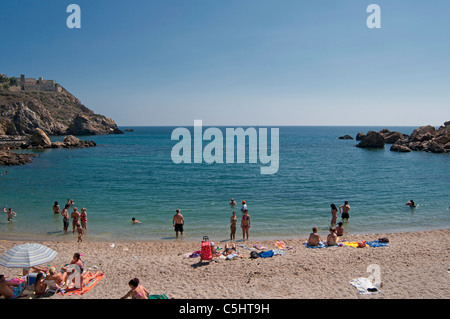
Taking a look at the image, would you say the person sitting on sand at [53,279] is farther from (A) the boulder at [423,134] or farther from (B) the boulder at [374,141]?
(A) the boulder at [423,134]

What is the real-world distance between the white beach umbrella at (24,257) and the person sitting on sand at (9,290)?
49cm

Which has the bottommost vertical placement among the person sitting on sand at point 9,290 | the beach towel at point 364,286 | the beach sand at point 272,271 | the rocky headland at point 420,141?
the beach sand at point 272,271

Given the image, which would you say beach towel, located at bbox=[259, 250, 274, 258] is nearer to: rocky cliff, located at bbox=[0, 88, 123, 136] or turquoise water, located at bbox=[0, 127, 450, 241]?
turquoise water, located at bbox=[0, 127, 450, 241]

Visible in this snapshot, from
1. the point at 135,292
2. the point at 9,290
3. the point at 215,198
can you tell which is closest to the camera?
the point at 135,292

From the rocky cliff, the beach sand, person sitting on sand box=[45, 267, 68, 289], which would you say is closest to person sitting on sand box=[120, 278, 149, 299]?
the beach sand

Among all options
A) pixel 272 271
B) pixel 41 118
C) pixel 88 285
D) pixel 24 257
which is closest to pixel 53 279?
pixel 88 285

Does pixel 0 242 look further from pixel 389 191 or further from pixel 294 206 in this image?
pixel 389 191

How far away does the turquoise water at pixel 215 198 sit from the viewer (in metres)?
17.2

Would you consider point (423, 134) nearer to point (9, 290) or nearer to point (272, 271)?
point (272, 271)

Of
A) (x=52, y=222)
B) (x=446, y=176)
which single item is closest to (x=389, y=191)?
(x=446, y=176)

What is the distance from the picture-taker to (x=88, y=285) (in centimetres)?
935

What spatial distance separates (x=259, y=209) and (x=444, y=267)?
11744 mm

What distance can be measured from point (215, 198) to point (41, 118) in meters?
99.7

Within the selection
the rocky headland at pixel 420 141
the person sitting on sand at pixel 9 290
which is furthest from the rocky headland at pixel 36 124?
the rocky headland at pixel 420 141
